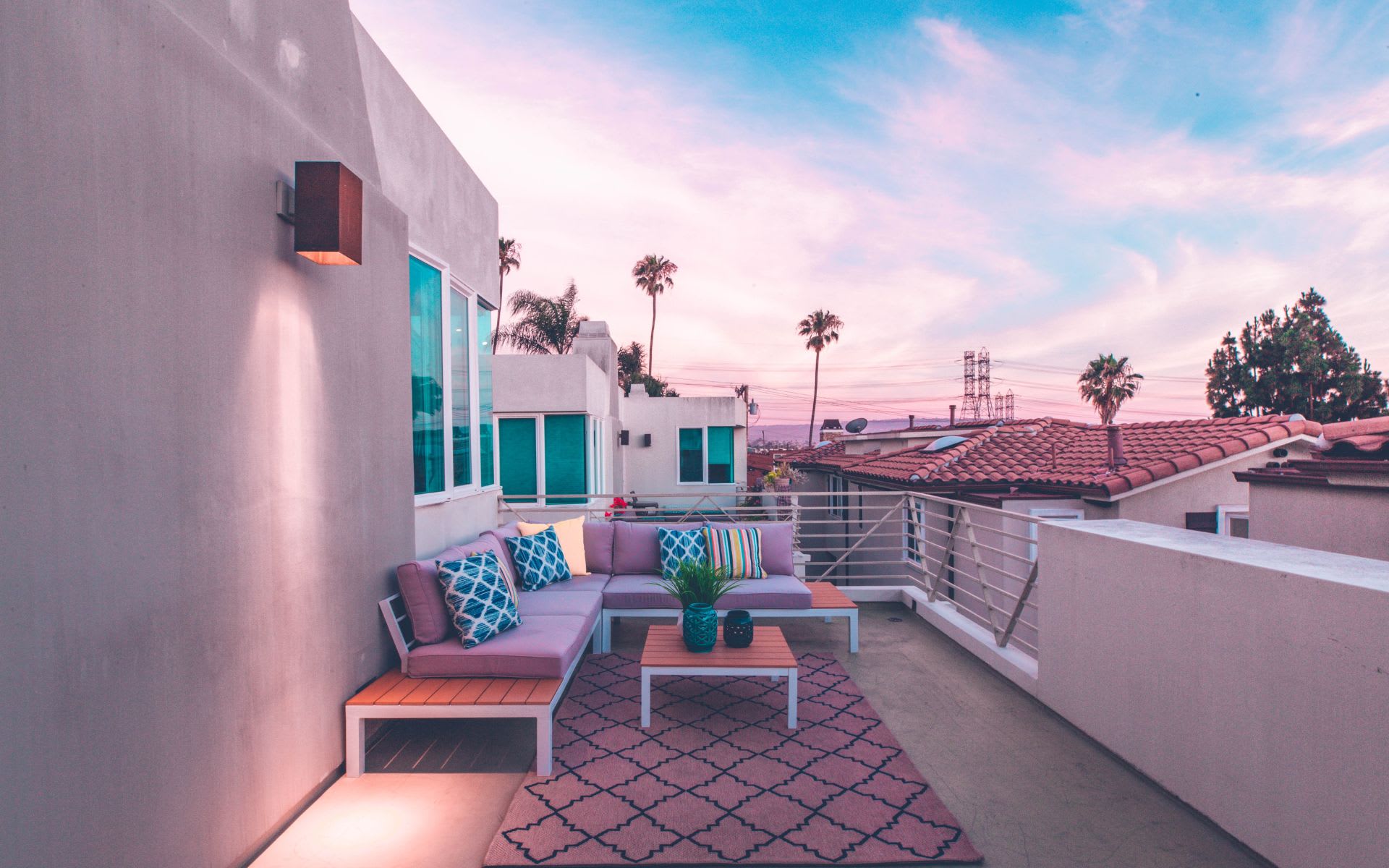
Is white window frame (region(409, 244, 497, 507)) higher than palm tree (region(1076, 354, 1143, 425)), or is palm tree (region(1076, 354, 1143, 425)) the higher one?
palm tree (region(1076, 354, 1143, 425))

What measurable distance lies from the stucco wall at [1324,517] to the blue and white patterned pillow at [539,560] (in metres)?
5.39

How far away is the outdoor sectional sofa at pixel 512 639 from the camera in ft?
9.07

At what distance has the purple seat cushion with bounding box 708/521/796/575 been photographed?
490 cm

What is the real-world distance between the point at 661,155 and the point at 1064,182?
5736mm

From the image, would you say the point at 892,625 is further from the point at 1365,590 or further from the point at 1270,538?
the point at 1365,590

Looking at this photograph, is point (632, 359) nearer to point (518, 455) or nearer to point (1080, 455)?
point (518, 455)

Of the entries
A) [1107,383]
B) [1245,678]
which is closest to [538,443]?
[1245,678]

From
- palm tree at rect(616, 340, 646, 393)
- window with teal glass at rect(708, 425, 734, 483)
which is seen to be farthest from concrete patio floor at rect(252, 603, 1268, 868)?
palm tree at rect(616, 340, 646, 393)

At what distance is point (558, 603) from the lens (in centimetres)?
395

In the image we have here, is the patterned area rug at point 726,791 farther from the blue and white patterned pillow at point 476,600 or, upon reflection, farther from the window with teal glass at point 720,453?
the window with teal glass at point 720,453

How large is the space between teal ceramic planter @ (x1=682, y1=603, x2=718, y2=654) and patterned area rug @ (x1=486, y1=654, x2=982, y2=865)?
0.42m

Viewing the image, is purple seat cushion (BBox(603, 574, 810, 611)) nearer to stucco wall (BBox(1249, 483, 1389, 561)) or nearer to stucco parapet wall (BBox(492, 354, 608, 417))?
stucco wall (BBox(1249, 483, 1389, 561))

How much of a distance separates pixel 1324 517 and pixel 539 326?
1723cm

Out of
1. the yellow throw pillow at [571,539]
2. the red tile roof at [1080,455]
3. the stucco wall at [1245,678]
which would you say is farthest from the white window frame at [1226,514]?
the yellow throw pillow at [571,539]
